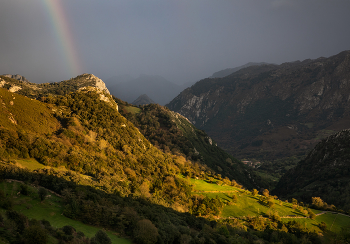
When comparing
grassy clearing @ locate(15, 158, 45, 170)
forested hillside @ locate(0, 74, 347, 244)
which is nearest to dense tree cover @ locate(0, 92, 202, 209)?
forested hillside @ locate(0, 74, 347, 244)

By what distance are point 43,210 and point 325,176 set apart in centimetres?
11049

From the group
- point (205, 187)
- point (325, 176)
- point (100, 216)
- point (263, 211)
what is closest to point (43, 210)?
point (100, 216)

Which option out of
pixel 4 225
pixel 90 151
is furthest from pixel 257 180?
pixel 4 225

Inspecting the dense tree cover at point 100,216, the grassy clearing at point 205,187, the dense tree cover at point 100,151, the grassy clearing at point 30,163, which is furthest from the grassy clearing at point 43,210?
the grassy clearing at point 205,187

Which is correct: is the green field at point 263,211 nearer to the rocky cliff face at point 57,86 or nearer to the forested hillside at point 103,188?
the forested hillside at point 103,188

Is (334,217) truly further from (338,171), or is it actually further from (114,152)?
(114,152)

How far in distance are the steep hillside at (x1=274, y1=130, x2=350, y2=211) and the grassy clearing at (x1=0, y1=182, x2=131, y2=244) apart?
80.5 meters

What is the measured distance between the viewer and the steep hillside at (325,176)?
72.0 meters

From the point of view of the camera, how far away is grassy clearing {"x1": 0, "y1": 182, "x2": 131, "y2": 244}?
18438mm

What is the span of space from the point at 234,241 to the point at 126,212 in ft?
55.3

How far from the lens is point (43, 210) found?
19.5 meters

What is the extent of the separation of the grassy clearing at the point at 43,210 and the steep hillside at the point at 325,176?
8049cm

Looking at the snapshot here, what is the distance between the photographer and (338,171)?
84125 mm

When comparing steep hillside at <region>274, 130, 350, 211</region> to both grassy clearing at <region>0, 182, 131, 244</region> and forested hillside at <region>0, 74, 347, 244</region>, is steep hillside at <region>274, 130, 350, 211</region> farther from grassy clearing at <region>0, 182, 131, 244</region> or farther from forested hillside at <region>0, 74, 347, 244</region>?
grassy clearing at <region>0, 182, 131, 244</region>
